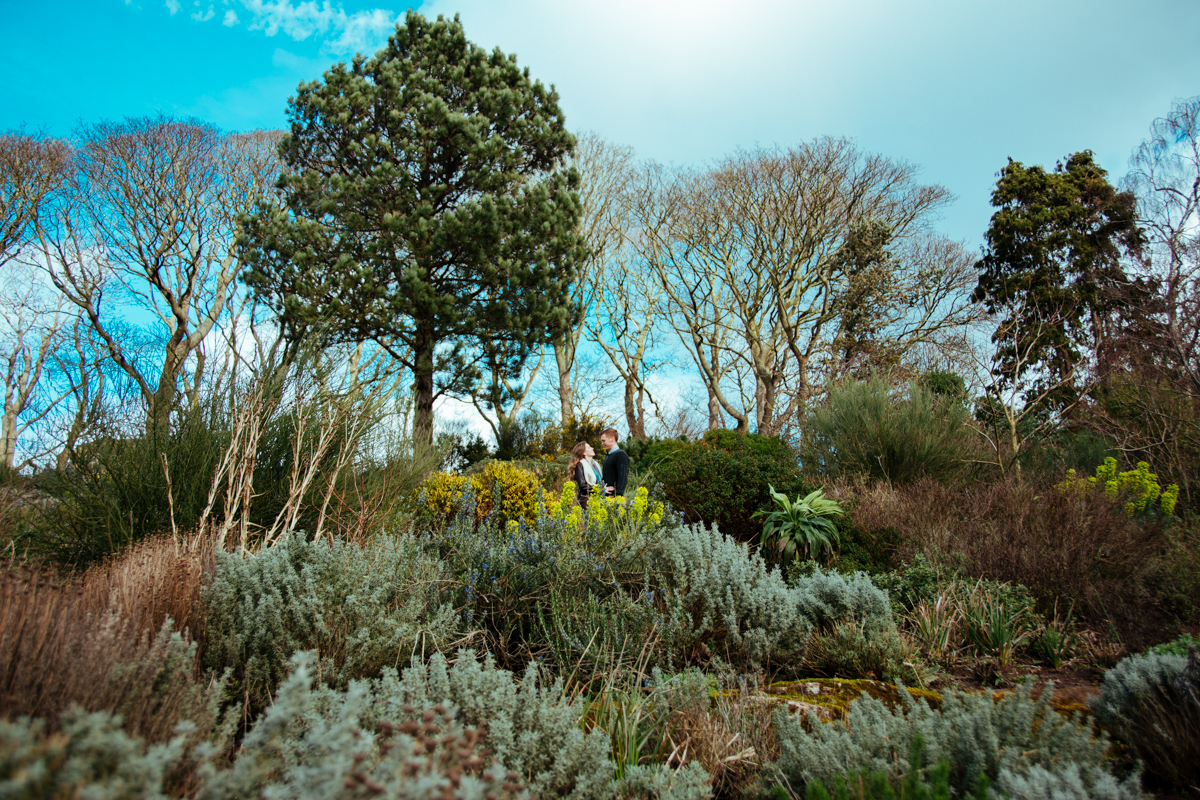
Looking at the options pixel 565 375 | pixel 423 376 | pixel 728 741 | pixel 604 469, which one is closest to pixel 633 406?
pixel 565 375

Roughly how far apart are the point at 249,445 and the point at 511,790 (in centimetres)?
345

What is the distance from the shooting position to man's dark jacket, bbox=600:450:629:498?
710 cm

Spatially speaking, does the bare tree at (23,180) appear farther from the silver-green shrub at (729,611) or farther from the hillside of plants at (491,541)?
the silver-green shrub at (729,611)

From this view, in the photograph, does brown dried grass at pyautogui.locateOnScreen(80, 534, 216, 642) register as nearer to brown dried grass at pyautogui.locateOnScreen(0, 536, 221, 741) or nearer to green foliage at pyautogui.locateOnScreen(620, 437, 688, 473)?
brown dried grass at pyautogui.locateOnScreen(0, 536, 221, 741)

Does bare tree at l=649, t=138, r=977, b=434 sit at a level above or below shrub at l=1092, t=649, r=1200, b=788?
above

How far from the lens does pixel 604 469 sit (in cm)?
740

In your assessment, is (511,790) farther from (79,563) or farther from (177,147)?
(177,147)

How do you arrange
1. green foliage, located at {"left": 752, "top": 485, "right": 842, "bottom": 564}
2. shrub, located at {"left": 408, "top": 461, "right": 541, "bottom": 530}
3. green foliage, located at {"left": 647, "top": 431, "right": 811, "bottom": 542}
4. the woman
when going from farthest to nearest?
the woman → shrub, located at {"left": 408, "top": 461, "right": 541, "bottom": 530} → green foliage, located at {"left": 647, "top": 431, "right": 811, "bottom": 542} → green foliage, located at {"left": 752, "top": 485, "right": 842, "bottom": 564}

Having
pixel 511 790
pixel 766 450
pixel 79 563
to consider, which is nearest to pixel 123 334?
pixel 79 563

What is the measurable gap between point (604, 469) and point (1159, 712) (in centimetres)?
560

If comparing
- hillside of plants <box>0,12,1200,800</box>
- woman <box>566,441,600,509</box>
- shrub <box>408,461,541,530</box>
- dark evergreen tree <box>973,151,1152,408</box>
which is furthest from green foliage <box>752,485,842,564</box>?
dark evergreen tree <box>973,151,1152,408</box>

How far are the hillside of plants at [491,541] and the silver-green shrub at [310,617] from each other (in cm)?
2

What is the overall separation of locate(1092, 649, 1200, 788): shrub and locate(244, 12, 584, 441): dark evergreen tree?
12.8 m

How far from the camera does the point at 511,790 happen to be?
1.39 metres
